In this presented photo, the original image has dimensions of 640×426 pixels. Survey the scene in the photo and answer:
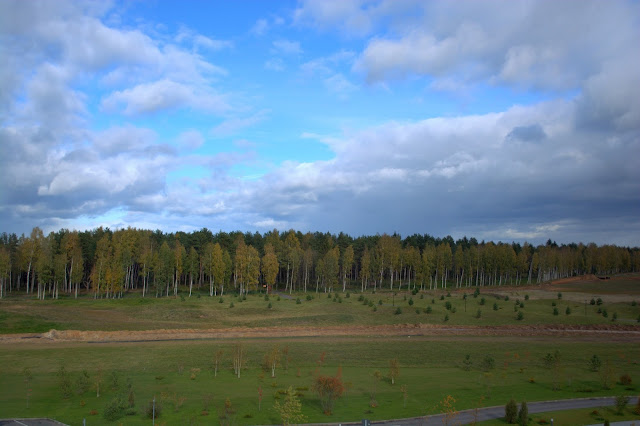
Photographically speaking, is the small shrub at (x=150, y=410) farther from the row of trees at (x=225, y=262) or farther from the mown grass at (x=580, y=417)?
the row of trees at (x=225, y=262)

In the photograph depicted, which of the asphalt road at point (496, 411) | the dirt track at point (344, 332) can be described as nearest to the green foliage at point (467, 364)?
the asphalt road at point (496, 411)

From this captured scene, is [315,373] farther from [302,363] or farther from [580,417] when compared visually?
[580,417]

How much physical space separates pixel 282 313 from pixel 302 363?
38.2 metres

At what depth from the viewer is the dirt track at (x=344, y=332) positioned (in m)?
58.5

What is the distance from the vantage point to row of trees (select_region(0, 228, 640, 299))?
338 ft

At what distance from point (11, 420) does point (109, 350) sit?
75.0 ft

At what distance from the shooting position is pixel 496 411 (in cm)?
→ 2970

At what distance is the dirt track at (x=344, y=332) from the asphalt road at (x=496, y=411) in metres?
32.3

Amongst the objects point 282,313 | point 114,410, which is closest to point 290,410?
point 114,410

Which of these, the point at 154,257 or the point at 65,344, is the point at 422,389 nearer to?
the point at 65,344

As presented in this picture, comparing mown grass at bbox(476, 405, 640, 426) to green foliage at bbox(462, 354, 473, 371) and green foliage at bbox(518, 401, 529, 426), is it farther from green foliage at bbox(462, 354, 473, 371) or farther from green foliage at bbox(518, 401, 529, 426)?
green foliage at bbox(462, 354, 473, 371)

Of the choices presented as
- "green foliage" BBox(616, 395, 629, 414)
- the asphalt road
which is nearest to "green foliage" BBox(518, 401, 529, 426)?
the asphalt road

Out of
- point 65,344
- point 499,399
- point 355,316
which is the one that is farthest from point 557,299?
point 65,344

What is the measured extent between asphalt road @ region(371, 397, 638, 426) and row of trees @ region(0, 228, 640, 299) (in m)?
83.2
